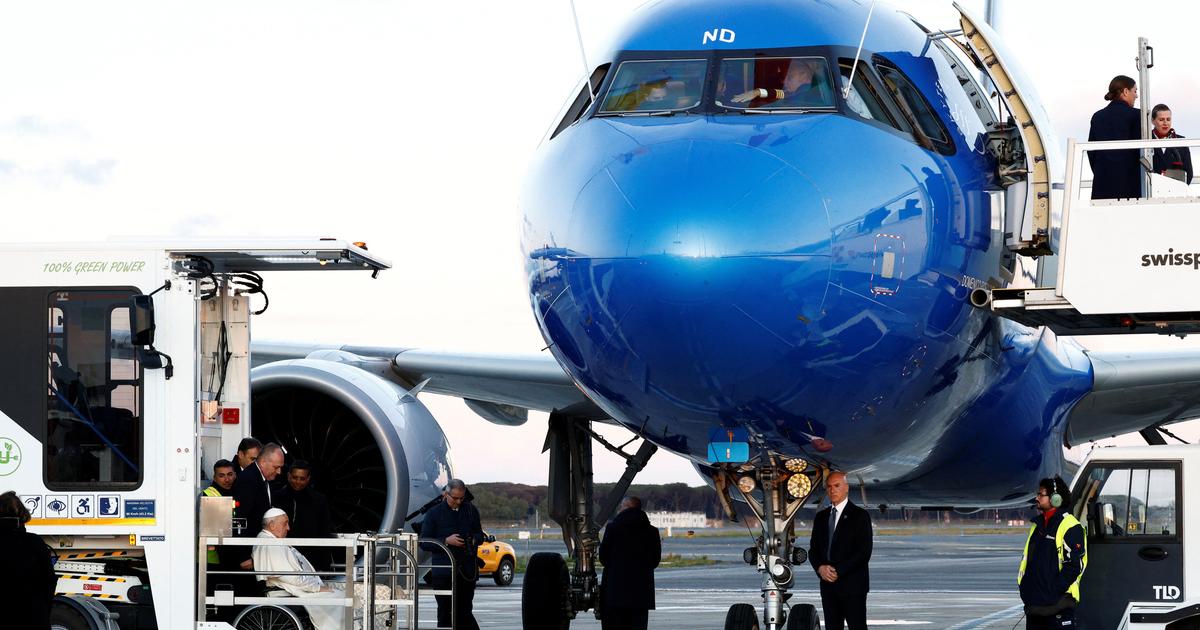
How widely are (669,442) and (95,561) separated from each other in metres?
2.98

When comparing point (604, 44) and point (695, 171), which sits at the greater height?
point (604, 44)

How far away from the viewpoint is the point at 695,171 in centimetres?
716

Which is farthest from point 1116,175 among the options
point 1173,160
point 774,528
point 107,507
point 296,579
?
point 107,507

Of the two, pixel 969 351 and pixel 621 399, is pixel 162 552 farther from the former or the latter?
pixel 969 351

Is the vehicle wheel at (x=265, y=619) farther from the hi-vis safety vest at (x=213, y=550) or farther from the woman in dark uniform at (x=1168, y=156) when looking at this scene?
the woman in dark uniform at (x=1168, y=156)

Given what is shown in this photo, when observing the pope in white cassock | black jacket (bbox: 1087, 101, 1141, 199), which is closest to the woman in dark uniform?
black jacket (bbox: 1087, 101, 1141, 199)

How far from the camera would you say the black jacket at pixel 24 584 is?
7.01 m

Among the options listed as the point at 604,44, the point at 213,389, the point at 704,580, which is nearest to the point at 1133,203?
the point at 604,44

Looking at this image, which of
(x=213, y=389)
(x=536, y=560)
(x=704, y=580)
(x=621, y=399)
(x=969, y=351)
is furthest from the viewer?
(x=704, y=580)

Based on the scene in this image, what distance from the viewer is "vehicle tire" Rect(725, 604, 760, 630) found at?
858cm

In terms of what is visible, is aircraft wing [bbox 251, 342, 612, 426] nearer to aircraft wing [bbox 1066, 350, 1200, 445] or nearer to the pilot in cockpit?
aircraft wing [bbox 1066, 350, 1200, 445]

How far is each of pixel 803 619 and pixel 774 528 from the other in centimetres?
59

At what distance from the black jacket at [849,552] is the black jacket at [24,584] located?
4.27 meters

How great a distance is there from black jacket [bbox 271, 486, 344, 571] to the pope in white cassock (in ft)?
1.45
